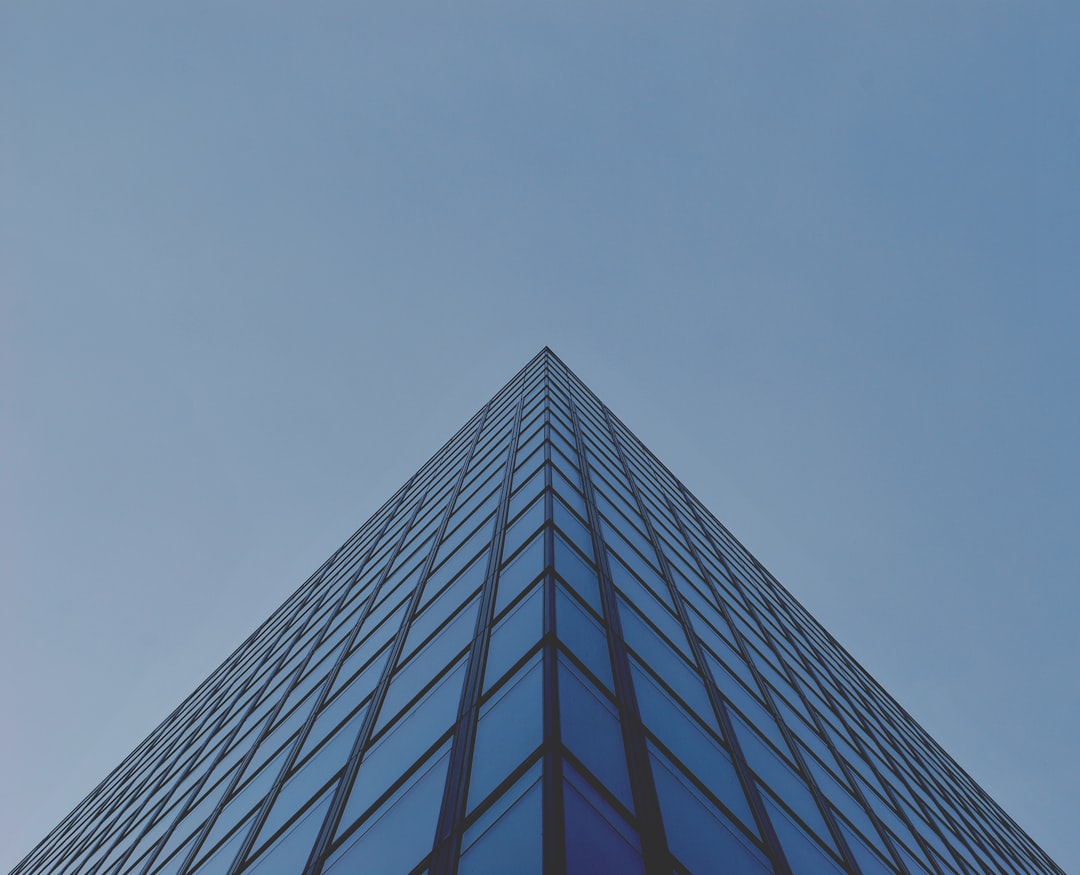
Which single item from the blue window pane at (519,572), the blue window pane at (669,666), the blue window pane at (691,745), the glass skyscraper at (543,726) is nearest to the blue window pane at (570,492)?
the glass skyscraper at (543,726)

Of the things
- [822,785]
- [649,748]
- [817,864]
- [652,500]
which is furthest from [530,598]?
[652,500]

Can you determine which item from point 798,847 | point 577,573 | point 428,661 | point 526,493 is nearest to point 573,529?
point 577,573

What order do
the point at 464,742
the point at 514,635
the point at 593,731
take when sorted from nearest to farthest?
the point at 593,731 → the point at 464,742 → the point at 514,635

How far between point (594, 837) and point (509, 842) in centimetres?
66

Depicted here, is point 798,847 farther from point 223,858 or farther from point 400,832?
point 223,858

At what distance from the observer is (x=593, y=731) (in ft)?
25.2

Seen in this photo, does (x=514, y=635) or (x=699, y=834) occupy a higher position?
(x=514, y=635)

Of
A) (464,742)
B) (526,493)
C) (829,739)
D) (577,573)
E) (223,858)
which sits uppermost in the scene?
(829,739)

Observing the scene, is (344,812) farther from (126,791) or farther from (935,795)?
(126,791)

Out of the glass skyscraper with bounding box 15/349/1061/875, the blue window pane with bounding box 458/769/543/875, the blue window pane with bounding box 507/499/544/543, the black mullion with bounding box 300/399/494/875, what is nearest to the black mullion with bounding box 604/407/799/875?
the glass skyscraper with bounding box 15/349/1061/875

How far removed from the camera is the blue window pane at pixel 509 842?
6070 mm

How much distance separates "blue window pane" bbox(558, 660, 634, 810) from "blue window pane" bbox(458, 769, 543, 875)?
70 centimetres

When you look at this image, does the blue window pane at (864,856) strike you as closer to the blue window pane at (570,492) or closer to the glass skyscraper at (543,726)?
the glass skyscraper at (543,726)

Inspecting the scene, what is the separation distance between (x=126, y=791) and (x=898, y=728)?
25.5 meters
